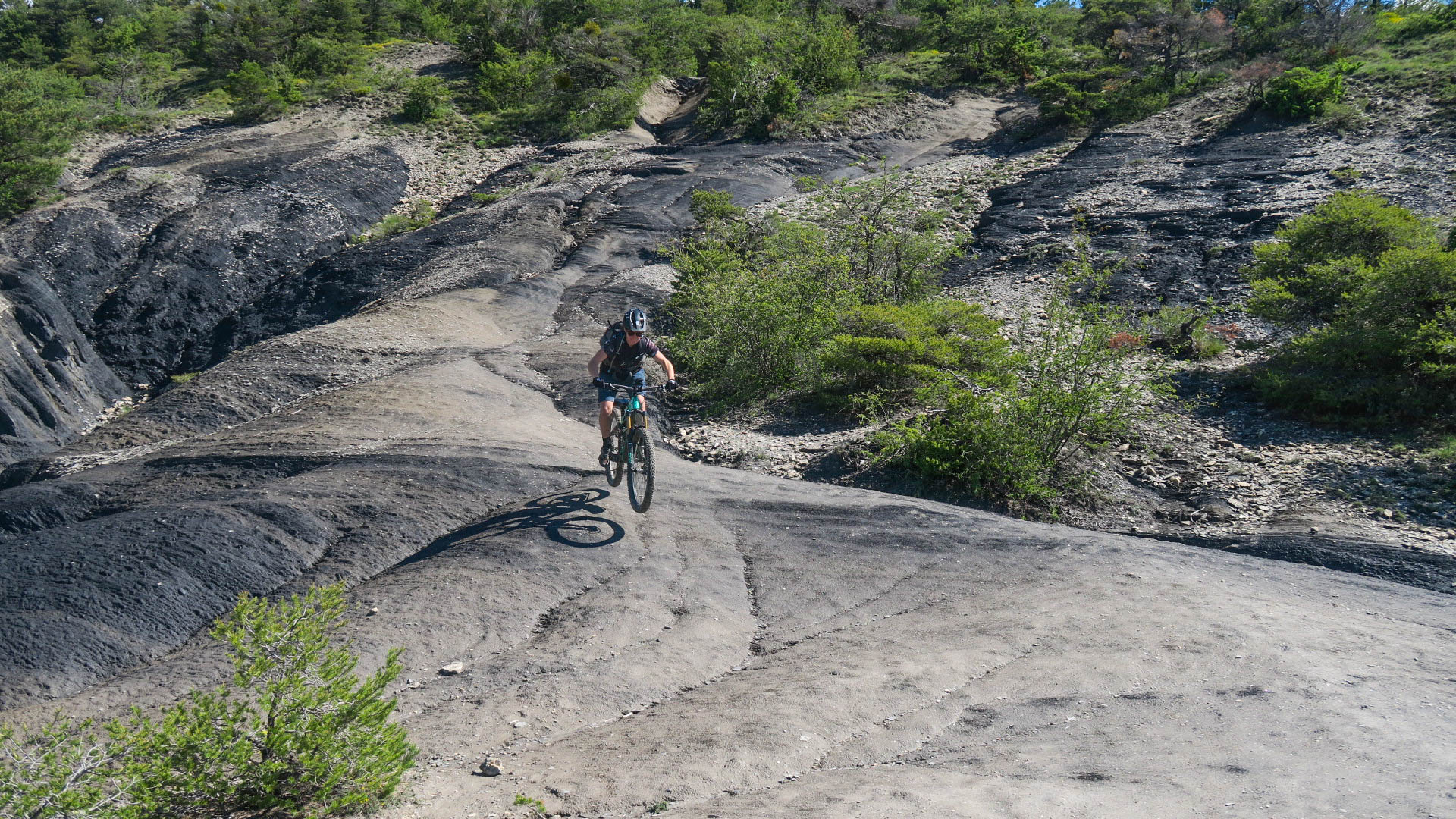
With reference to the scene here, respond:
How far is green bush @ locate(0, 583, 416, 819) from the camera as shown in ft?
10.7

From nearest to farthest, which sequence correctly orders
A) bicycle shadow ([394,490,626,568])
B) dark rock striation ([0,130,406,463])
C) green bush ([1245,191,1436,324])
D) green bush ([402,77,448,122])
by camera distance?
bicycle shadow ([394,490,626,568]) < green bush ([1245,191,1436,324]) < dark rock striation ([0,130,406,463]) < green bush ([402,77,448,122])

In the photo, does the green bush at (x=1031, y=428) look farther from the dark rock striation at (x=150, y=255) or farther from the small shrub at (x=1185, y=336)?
the dark rock striation at (x=150, y=255)

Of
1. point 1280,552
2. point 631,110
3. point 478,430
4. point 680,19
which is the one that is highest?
point 680,19

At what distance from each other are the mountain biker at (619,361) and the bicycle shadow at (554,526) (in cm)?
68

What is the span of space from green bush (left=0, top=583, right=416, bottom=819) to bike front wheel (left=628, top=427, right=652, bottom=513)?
3679 mm

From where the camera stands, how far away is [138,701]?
15.6 feet

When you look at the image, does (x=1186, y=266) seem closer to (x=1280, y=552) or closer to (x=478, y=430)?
(x=1280, y=552)

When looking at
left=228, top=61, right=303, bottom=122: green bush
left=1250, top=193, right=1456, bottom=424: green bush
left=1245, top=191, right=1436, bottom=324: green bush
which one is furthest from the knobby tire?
left=228, top=61, right=303, bottom=122: green bush

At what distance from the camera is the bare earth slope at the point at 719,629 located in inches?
152

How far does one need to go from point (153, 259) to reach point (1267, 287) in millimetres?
23939

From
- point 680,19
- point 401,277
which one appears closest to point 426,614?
point 401,277

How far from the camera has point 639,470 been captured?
7.74 meters

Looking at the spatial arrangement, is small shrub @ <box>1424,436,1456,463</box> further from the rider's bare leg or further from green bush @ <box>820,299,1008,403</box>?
the rider's bare leg

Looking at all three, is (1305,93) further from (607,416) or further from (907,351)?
(607,416)
